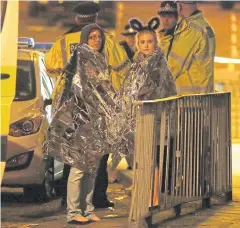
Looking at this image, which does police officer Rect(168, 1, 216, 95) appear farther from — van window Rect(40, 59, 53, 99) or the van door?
the van door

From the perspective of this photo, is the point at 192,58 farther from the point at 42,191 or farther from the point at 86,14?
the point at 42,191

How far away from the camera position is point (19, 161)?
330 inches

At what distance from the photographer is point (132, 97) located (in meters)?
7.85

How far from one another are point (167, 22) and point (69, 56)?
1244 millimetres

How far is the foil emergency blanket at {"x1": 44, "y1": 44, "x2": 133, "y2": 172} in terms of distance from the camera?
7.13 metres

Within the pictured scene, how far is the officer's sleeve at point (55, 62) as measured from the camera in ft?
27.2

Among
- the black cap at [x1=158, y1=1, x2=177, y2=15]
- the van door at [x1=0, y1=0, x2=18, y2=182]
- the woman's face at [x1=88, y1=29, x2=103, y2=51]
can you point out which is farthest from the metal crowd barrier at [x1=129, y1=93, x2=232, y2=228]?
the black cap at [x1=158, y1=1, x2=177, y2=15]

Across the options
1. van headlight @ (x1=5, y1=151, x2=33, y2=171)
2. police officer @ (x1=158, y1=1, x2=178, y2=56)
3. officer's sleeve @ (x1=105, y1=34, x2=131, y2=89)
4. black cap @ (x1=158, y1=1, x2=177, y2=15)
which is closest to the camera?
van headlight @ (x1=5, y1=151, x2=33, y2=171)

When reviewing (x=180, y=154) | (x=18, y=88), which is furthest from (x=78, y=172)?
(x=18, y=88)

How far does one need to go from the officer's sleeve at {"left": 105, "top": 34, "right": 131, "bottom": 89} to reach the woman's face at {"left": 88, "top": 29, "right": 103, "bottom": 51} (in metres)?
0.98

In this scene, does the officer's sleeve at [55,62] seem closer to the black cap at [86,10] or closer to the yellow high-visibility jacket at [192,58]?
the black cap at [86,10]

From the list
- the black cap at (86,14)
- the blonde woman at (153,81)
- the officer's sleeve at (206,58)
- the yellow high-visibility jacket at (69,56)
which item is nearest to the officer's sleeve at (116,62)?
the yellow high-visibility jacket at (69,56)

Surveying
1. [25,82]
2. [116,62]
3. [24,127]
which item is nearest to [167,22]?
[116,62]

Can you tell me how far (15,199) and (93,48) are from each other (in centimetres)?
248
